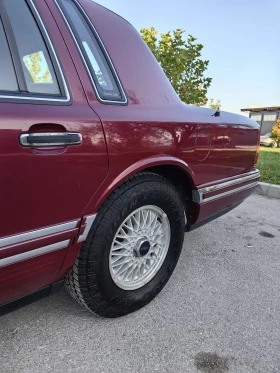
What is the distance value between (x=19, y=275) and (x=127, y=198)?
65 cm

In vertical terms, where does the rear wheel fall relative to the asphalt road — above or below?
above

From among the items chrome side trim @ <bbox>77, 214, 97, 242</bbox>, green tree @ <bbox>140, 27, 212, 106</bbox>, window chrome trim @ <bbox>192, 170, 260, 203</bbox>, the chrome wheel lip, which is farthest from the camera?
green tree @ <bbox>140, 27, 212, 106</bbox>

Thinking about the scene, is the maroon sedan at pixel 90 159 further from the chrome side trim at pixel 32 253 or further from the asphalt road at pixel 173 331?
the asphalt road at pixel 173 331

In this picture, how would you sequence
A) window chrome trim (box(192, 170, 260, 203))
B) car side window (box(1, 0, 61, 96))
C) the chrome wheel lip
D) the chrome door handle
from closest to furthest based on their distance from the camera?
1. the chrome door handle
2. car side window (box(1, 0, 61, 96))
3. the chrome wheel lip
4. window chrome trim (box(192, 170, 260, 203))

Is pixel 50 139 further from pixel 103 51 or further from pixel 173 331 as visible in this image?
pixel 173 331

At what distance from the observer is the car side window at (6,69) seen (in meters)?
1.17


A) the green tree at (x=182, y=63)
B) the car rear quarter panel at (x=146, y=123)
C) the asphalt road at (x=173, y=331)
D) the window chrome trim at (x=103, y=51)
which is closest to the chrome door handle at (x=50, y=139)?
the car rear quarter panel at (x=146, y=123)

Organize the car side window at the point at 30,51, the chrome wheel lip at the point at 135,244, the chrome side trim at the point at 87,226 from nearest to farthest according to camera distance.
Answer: the car side window at the point at 30,51
the chrome side trim at the point at 87,226
the chrome wheel lip at the point at 135,244

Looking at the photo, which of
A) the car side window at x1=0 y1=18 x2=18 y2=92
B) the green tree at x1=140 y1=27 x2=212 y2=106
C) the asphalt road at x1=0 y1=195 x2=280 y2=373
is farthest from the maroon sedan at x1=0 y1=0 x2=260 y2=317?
the green tree at x1=140 y1=27 x2=212 y2=106

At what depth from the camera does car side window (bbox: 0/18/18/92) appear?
3.85 feet

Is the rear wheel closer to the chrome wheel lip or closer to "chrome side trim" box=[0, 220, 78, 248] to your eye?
the chrome wheel lip

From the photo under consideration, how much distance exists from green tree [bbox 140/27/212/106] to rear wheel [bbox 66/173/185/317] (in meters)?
5.01

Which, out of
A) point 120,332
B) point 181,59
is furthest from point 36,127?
point 181,59

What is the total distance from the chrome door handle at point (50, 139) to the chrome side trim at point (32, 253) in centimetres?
45
